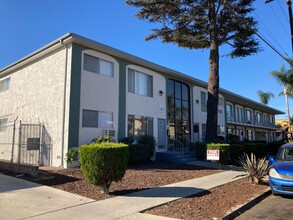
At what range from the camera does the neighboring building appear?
1396 centimetres

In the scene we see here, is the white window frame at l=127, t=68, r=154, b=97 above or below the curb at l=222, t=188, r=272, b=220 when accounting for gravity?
above

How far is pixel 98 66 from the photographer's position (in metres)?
15.4

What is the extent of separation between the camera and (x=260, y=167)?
10.6m

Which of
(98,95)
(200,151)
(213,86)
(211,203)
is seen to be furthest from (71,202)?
(213,86)

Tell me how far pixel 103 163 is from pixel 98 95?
7.90 meters

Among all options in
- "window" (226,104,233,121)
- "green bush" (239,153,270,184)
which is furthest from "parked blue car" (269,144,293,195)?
"window" (226,104,233,121)

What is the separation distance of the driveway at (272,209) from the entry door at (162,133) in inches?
431

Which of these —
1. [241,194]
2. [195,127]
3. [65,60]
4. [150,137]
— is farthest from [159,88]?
[241,194]

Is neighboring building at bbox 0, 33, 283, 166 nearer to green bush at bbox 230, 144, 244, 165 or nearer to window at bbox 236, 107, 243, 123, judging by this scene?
green bush at bbox 230, 144, 244, 165

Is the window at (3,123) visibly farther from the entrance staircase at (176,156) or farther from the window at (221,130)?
the window at (221,130)

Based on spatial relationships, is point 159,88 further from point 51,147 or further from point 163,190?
point 163,190

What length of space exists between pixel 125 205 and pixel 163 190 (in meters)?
2.15

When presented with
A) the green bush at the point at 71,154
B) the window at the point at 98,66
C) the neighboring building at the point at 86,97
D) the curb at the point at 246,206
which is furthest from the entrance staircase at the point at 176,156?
the curb at the point at 246,206

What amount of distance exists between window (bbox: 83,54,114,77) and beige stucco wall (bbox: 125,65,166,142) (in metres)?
1.50
